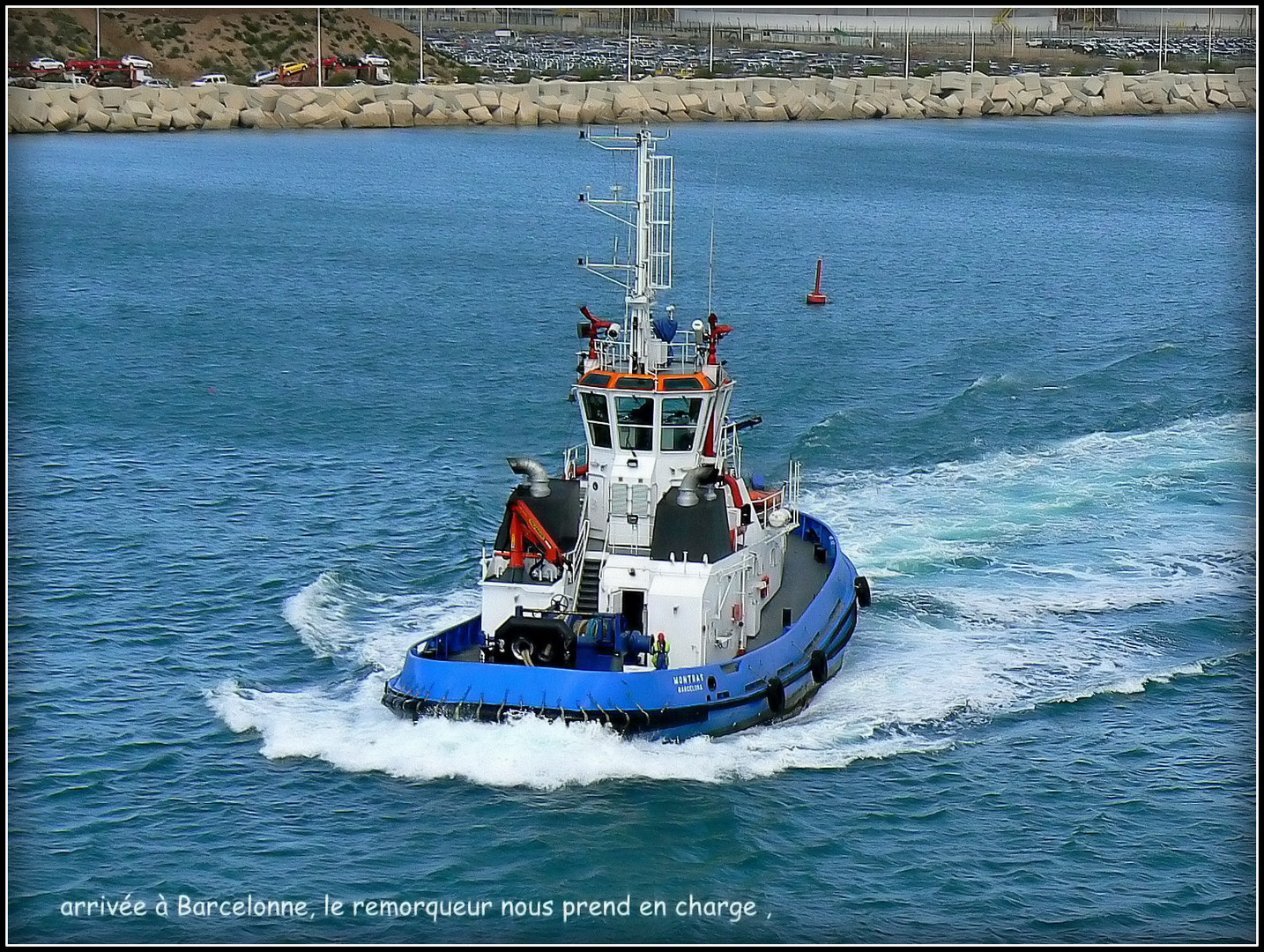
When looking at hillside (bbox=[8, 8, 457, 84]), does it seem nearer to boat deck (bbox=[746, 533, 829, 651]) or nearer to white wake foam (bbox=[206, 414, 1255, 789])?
white wake foam (bbox=[206, 414, 1255, 789])

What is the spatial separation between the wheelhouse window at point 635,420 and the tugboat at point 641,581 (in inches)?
0.8

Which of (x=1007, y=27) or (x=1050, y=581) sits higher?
(x=1007, y=27)

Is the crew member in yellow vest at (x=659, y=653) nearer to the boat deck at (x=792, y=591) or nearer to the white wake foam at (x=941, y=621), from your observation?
the white wake foam at (x=941, y=621)

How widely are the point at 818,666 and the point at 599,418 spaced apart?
5330 mm

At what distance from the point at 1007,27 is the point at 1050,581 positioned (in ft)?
424

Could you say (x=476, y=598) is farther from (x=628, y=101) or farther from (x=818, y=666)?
(x=628, y=101)

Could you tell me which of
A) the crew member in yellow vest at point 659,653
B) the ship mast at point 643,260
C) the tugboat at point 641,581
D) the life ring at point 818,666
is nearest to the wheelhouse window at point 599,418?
the tugboat at point 641,581

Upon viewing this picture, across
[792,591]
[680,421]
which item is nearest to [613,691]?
[680,421]

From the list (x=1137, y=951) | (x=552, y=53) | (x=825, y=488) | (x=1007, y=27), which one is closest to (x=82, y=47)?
(x=552, y=53)

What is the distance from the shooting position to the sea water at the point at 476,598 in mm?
24578

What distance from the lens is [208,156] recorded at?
105 meters

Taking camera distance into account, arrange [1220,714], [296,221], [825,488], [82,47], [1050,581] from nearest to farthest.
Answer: [1220,714] → [1050,581] → [825,488] → [296,221] → [82,47]

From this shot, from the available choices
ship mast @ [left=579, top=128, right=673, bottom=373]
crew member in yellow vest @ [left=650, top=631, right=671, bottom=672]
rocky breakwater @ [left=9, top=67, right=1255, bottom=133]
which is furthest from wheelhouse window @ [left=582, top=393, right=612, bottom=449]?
rocky breakwater @ [left=9, top=67, right=1255, bottom=133]

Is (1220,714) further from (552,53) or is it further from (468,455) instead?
(552,53)
